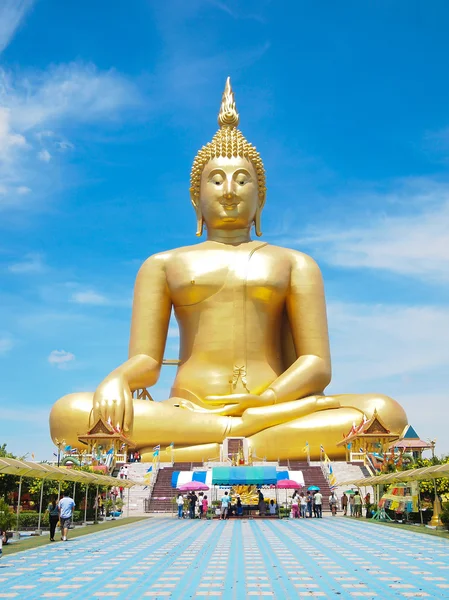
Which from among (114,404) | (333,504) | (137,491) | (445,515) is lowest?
(445,515)

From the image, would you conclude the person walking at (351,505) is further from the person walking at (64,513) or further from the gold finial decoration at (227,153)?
the gold finial decoration at (227,153)

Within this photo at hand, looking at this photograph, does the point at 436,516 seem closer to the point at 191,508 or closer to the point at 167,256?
the point at 191,508

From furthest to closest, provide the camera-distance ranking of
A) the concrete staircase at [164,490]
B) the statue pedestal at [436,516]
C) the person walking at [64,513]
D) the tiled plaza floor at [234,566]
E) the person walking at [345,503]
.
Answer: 1. the concrete staircase at [164,490]
2. the person walking at [345,503]
3. the statue pedestal at [436,516]
4. the person walking at [64,513]
5. the tiled plaza floor at [234,566]

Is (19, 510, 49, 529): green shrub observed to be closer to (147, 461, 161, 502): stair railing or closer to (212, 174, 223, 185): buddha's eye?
(147, 461, 161, 502): stair railing

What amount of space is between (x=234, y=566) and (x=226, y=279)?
50.0 ft

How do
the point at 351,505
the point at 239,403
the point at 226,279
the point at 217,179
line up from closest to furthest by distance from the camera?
1. the point at 351,505
2. the point at 239,403
3. the point at 226,279
4. the point at 217,179

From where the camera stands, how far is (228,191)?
22.6 m

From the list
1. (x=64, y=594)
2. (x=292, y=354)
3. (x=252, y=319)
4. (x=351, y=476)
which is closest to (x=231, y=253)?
(x=252, y=319)

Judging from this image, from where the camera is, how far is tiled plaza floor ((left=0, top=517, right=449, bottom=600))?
20.0 feet

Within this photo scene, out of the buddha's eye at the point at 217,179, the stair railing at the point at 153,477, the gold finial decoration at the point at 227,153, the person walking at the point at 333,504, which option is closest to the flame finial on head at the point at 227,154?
the gold finial decoration at the point at 227,153

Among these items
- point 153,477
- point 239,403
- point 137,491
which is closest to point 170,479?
point 153,477

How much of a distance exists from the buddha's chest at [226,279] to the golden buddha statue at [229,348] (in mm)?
32

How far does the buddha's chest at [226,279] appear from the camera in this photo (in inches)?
880

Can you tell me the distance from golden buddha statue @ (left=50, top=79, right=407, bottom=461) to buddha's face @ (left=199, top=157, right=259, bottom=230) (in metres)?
0.03
